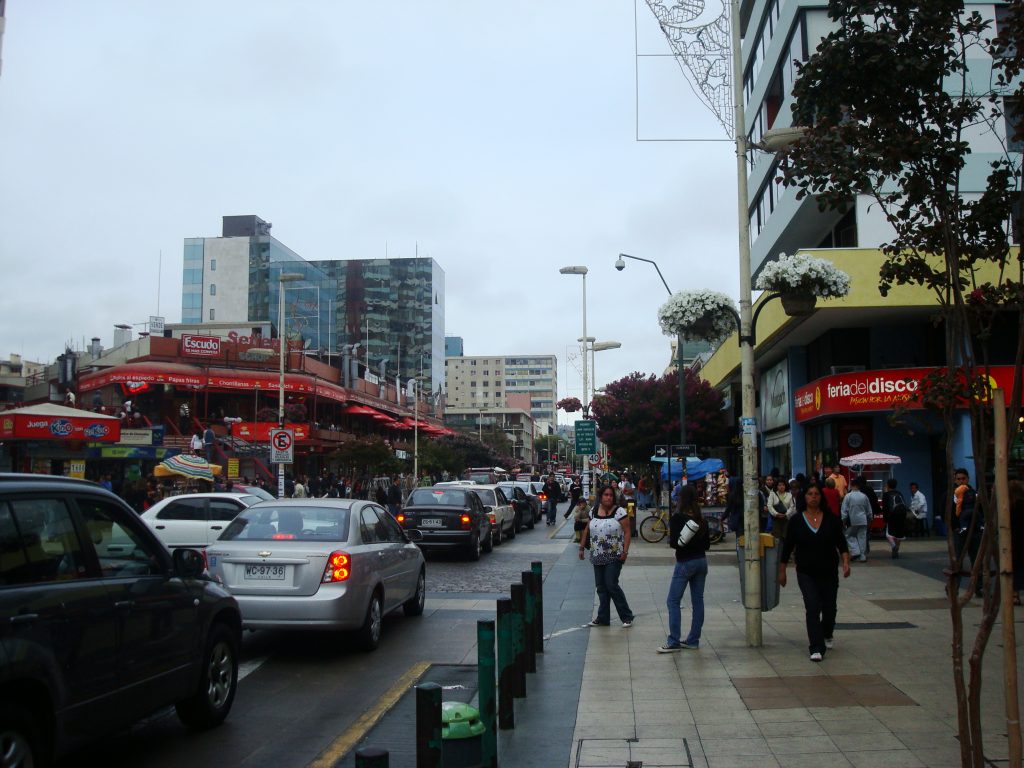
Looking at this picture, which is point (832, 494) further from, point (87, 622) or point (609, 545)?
point (87, 622)

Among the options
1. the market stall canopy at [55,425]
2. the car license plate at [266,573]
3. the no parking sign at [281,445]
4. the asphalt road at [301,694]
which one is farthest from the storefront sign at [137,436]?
the car license plate at [266,573]

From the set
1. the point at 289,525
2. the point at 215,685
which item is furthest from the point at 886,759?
the point at 289,525

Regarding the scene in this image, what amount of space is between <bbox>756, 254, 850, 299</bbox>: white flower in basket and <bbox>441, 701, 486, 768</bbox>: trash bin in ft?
19.8

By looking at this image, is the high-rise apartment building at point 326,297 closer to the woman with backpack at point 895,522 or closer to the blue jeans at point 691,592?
the woman with backpack at point 895,522

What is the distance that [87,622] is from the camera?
17.3ft

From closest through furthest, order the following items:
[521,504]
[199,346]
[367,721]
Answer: [367,721], [521,504], [199,346]

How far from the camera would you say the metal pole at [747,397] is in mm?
10141

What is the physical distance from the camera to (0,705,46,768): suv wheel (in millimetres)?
4516

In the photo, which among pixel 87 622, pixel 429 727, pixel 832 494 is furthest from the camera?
pixel 832 494

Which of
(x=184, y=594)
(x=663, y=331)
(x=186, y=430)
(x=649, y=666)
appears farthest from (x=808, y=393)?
(x=186, y=430)

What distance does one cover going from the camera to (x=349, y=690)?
851 cm

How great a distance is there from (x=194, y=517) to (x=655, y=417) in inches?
1142

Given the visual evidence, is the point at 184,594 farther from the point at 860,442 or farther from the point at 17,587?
the point at 860,442

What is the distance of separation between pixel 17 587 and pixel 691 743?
14.2ft
